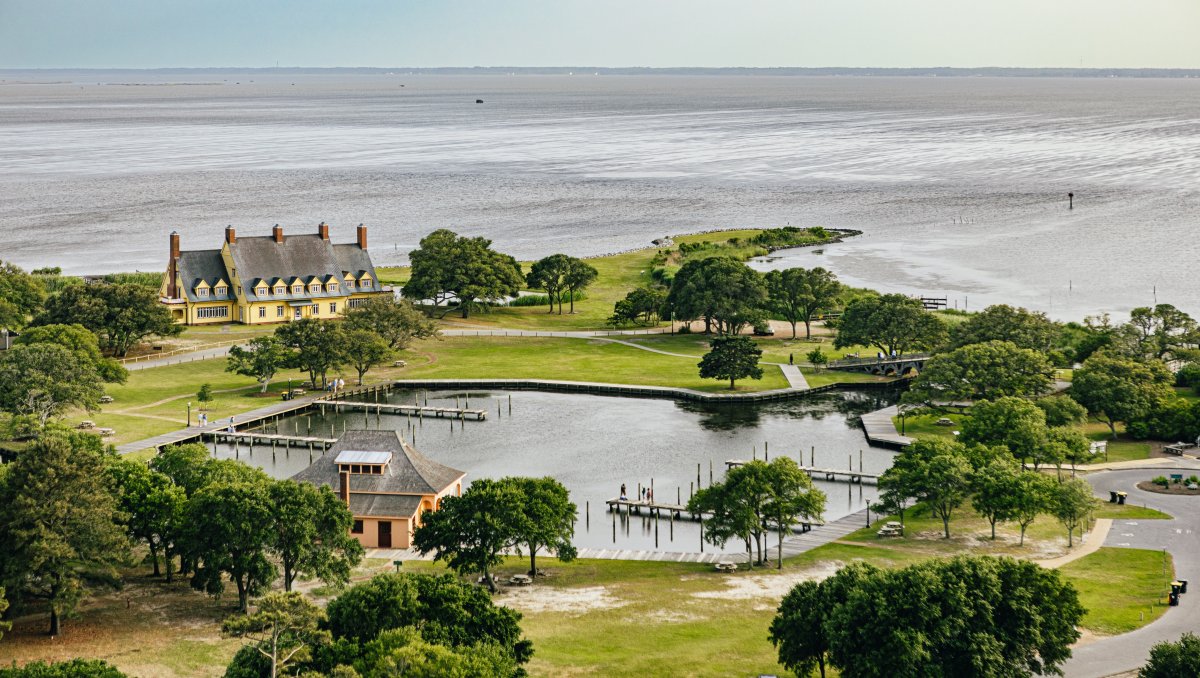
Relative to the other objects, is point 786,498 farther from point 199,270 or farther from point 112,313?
point 199,270

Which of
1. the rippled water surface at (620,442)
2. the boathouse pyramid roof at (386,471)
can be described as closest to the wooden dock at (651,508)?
the rippled water surface at (620,442)

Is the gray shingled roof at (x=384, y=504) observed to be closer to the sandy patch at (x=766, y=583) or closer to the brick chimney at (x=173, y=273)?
the sandy patch at (x=766, y=583)

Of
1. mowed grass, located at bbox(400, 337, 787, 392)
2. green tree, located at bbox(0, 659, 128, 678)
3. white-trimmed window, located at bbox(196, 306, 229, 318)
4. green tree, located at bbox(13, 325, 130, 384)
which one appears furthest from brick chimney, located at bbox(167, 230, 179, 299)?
green tree, located at bbox(0, 659, 128, 678)

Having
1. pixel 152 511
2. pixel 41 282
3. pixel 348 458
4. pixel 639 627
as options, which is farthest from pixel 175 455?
pixel 41 282

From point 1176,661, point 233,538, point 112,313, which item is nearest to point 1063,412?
point 1176,661

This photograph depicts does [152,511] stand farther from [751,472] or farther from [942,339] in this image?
[942,339]

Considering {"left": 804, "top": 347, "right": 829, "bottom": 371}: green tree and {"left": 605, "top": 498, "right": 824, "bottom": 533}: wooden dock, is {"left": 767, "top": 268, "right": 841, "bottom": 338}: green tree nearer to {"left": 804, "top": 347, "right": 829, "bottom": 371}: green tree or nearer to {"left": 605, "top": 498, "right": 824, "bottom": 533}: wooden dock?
{"left": 804, "top": 347, "right": 829, "bottom": 371}: green tree
